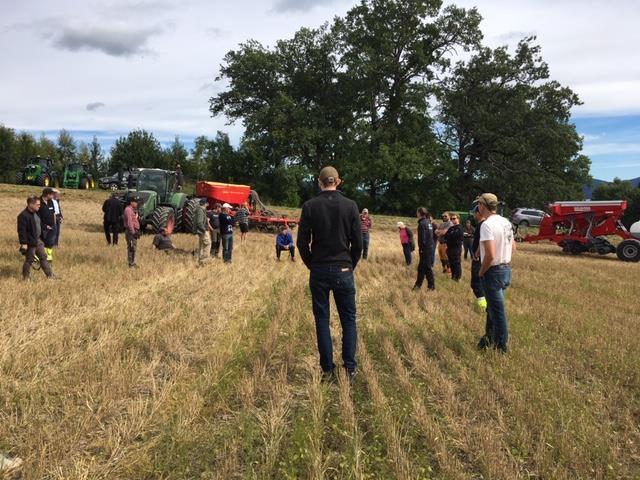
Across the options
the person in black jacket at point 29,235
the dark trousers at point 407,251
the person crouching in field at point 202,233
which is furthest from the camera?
the dark trousers at point 407,251

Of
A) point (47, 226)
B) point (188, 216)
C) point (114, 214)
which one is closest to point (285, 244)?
point (114, 214)

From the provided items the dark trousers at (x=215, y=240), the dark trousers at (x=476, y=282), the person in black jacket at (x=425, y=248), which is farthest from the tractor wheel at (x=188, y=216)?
the dark trousers at (x=476, y=282)

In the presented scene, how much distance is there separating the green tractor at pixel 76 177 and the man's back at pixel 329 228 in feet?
111

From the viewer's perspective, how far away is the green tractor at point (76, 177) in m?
33.4

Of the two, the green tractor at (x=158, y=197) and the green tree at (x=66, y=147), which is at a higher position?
the green tree at (x=66, y=147)

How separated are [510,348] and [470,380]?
3.96 feet

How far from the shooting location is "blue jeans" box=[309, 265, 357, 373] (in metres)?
4.20

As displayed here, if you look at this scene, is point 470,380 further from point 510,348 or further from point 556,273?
point 556,273

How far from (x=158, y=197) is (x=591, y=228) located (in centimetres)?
1581

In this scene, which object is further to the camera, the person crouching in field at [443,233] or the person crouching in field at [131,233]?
the person crouching in field at [443,233]

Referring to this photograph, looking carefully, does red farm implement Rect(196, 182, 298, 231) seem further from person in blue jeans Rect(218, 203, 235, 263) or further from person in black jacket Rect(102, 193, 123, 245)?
person in blue jeans Rect(218, 203, 235, 263)

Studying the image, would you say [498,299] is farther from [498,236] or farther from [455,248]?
[455,248]

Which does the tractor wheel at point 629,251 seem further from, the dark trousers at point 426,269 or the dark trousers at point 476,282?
the dark trousers at point 476,282

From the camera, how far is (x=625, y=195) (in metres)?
52.2
